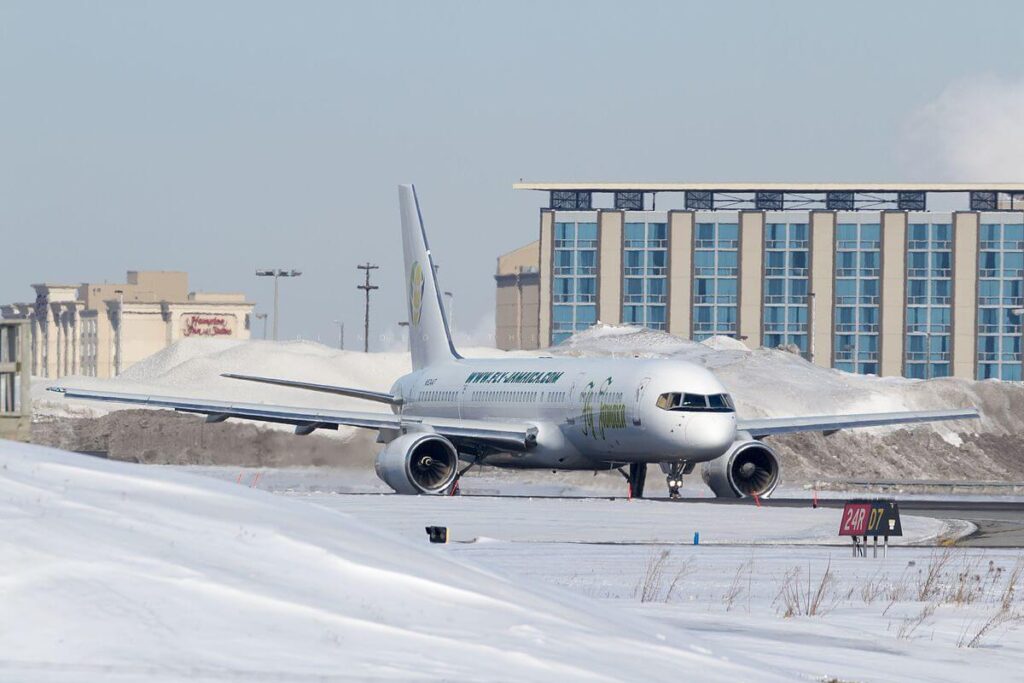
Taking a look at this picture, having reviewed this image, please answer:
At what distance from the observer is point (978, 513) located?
130 ft

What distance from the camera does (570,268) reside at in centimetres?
12469

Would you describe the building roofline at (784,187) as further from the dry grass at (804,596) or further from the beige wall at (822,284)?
the dry grass at (804,596)

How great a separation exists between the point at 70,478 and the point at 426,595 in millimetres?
2354

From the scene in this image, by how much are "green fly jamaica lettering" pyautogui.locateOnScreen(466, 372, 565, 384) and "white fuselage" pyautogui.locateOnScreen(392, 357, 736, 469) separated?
0.12 feet

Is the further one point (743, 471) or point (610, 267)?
point (610, 267)

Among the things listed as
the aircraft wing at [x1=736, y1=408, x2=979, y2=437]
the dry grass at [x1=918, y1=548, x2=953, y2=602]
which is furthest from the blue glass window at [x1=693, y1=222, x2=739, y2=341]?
the dry grass at [x1=918, y1=548, x2=953, y2=602]

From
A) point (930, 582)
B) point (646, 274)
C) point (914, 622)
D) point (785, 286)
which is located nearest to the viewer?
point (914, 622)

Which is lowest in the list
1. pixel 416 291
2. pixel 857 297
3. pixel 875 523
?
pixel 875 523

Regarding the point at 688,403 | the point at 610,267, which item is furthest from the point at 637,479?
the point at 610,267

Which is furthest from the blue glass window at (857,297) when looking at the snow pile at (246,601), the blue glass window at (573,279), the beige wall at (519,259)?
the snow pile at (246,601)

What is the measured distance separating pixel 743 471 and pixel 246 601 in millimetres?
35452

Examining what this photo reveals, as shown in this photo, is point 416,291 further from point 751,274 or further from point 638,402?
point 751,274

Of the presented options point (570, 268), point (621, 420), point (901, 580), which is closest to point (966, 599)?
point (901, 580)

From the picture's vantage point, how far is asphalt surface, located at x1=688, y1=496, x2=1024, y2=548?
30.5m
